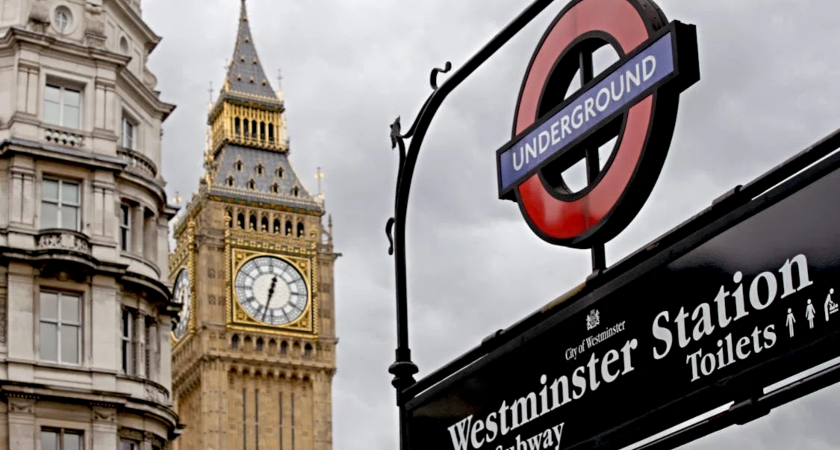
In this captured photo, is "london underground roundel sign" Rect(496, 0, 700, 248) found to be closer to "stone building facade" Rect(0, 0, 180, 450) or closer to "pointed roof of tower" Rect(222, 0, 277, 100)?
"stone building facade" Rect(0, 0, 180, 450)

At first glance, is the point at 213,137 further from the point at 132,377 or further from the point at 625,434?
the point at 625,434

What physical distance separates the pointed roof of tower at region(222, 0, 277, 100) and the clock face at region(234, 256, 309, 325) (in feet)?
50.1

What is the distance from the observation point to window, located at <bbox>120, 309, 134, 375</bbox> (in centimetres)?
3950

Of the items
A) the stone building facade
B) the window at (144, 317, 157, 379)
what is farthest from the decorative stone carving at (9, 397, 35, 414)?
the window at (144, 317, 157, 379)

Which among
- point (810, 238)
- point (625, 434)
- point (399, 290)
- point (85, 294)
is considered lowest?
point (625, 434)

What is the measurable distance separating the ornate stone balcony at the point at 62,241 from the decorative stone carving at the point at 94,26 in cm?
582

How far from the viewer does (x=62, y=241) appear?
38.1 meters

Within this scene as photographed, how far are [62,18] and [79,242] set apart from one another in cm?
703

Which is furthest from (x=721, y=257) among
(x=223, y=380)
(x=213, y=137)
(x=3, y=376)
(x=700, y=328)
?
(x=213, y=137)

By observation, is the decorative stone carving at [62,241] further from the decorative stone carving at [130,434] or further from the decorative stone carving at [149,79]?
the decorative stone carving at [149,79]

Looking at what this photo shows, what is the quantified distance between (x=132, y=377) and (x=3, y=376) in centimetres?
367

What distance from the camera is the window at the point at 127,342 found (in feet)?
130

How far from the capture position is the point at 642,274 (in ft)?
19.8

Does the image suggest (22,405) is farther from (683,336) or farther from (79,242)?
(683,336)
